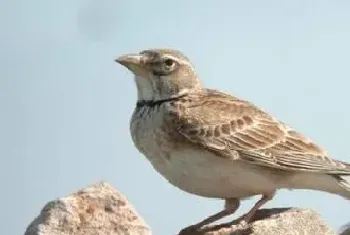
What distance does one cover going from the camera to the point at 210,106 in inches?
460

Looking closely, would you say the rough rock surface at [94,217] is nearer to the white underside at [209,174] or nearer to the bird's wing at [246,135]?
the white underside at [209,174]

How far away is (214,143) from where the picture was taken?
11109 millimetres

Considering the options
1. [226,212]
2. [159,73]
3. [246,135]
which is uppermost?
[159,73]

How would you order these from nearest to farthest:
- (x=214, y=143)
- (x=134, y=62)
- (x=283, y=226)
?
(x=283, y=226)
(x=214, y=143)
(x=134, y=62)

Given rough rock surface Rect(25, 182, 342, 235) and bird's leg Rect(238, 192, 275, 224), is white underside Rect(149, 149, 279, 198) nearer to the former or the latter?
bird's leg Rect(238, 192, 275, 224)

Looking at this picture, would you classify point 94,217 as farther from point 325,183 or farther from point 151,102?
point 325,183

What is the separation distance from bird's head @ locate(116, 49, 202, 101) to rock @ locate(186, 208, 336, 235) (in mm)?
1800

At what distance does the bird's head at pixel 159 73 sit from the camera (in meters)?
11.6

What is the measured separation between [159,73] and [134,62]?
42cm

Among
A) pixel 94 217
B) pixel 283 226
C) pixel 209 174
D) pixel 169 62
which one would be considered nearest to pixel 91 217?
pixel 94 217

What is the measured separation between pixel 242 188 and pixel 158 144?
1.10 m

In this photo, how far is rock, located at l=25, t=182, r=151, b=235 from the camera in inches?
386

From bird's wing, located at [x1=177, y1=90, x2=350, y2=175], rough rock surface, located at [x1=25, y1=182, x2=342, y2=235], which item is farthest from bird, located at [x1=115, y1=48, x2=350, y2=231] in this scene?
rough rock surface, located at [x1=25, y1=182, x2=342, y2=235]

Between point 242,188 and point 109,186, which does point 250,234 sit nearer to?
point 242,188
